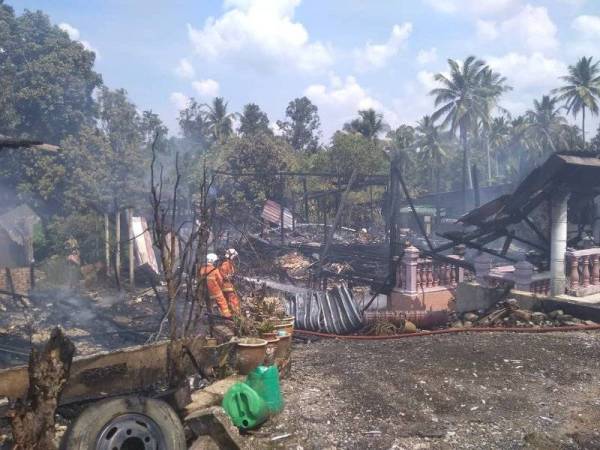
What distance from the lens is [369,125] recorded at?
1810 inches

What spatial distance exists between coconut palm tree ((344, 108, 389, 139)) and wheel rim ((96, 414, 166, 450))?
43.3 m

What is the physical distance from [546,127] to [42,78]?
39.0 m

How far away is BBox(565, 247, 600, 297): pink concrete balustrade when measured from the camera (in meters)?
10.4

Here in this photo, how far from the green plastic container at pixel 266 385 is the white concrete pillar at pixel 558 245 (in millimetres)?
6739

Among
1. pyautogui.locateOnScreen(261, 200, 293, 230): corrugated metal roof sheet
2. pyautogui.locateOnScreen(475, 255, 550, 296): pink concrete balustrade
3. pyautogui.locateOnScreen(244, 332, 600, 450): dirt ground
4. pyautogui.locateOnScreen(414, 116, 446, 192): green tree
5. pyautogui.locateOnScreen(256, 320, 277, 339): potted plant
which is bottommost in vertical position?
pyautogui.locateOnScreen(244, 332, 600, 450): dirt ground

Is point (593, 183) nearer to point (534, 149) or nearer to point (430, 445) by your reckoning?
point (430, 445)

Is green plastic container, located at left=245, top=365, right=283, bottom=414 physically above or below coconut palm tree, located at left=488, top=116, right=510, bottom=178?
below

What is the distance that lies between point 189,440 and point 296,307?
19.1 feet

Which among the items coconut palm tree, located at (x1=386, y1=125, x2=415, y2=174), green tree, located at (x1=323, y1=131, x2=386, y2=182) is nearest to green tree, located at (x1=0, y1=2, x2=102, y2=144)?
green tree, located at (x1=323, y1=131, x2=386, y2=182)

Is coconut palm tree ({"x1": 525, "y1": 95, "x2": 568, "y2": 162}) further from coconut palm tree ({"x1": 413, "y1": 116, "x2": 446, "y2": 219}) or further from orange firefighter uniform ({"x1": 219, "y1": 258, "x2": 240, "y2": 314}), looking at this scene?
orange firefighter uniform ({"x1": 219, "y1": 258, "x2": 240, "y2": 314})

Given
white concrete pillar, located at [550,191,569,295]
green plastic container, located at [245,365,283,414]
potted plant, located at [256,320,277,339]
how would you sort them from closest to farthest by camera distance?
green plastic container, located at [245,365,283,414] < potted plant, located at [256,320,277,339] < white concrete pillar, located at [550,191,569,295]

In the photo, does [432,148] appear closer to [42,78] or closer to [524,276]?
[42,78]

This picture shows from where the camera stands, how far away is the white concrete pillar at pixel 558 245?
10.1m

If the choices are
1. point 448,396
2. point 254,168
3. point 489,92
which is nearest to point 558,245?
point 448,396
